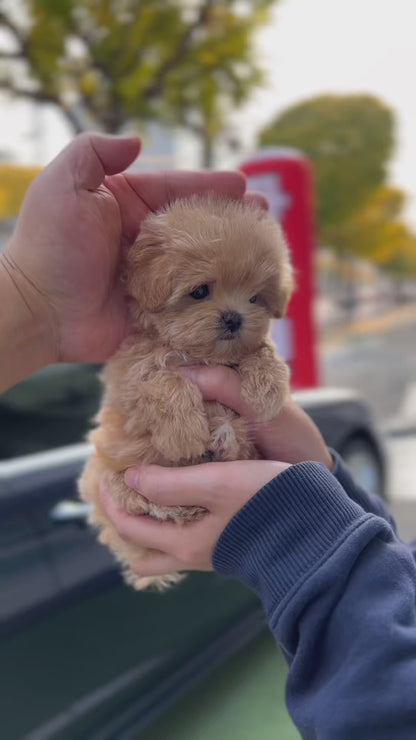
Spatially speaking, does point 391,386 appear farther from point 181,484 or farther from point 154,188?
point 181,484

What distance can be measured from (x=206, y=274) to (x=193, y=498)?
35cm

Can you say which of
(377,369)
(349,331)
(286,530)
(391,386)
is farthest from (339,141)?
(286,530)

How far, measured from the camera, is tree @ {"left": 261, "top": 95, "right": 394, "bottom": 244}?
17922 millimetres

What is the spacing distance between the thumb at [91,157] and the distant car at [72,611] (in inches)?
43.5

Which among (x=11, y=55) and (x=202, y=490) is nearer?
(x=202, y=490)

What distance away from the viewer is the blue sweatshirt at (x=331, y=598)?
0.82m

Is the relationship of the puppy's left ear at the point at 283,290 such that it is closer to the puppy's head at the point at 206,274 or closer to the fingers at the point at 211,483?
the puppy's head at the point at 206,274

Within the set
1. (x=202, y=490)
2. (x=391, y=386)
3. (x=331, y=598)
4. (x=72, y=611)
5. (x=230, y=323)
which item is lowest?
(x=391, y=386)

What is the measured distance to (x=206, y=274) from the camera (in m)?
1.01

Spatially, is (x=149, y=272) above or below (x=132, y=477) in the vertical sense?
above

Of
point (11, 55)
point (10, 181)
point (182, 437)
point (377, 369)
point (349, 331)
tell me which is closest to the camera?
point (182, 437)

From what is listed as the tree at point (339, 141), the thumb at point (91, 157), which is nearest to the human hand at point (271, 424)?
the thumb at point (91, 157)

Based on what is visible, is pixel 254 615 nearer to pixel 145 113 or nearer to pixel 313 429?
pixel 313 429

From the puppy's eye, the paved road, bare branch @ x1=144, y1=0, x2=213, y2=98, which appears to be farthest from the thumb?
bare branch @ x1=144, y1=0, x2=213, y2=98
